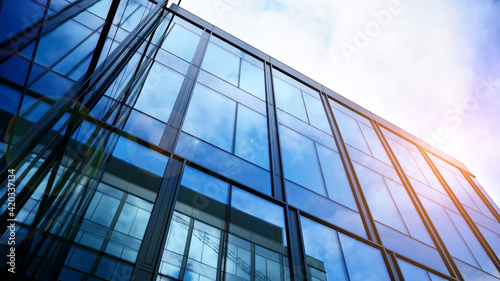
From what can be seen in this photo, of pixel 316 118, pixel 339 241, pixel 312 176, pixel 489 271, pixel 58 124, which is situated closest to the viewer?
pixel 58 124

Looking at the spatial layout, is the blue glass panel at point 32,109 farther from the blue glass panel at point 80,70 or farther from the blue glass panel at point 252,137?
the blue glass panel at point 252,137

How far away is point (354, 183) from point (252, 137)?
16.0ft

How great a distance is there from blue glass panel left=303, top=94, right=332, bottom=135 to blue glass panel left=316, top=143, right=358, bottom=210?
1.70 m

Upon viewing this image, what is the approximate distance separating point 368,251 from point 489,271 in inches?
293

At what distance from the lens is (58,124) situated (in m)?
4.79

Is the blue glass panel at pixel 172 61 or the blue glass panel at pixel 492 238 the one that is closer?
the blue glass panel at pixel 172 61

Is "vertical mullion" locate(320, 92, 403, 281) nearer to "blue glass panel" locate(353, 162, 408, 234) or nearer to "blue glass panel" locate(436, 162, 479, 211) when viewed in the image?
"blue glass panel" locate(353, 162, 408, 234)

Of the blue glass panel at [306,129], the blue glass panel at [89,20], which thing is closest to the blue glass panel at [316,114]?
the blue glass panel at [306,129]

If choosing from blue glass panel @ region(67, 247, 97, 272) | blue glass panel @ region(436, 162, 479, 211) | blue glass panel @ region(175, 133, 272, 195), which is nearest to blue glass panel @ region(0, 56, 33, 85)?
blue glass panel @ region(67, 247, 97, 272)

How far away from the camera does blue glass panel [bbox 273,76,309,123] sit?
1524 centimetres

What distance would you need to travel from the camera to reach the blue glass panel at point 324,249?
8883 mm

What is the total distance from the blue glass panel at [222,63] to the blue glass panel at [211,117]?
176 cm

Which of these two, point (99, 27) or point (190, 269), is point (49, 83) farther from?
point (190, 269)

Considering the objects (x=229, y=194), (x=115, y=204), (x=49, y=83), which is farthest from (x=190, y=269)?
(x=49, y=83)
